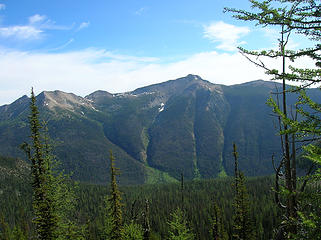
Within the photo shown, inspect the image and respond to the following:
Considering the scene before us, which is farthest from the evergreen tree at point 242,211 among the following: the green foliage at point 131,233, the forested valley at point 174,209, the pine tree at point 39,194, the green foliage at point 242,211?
the forested valley at point 174,209

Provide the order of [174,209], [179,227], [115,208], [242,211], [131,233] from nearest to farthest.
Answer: [115,208], [242,211], [131,233], [179,227], [174,209]

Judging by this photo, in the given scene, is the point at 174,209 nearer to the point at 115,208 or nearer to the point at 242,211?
the point at 242,211

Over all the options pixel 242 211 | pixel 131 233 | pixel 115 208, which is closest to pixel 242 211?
pixel 242 211


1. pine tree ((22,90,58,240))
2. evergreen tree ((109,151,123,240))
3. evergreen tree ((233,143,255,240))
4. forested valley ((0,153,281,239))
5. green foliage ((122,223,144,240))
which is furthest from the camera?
forested valley ((0,153,281,239))

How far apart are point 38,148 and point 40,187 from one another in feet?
11.3

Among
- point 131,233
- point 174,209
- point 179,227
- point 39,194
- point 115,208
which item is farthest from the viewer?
point 174,209

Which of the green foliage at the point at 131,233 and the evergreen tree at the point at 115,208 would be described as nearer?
the evergreen tree at the point at 115,208

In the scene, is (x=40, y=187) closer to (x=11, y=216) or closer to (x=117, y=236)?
(x=117, y=236)

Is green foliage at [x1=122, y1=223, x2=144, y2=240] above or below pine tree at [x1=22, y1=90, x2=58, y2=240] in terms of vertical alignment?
below

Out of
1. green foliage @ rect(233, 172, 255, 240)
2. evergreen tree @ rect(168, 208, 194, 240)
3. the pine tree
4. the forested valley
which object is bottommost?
the forested valley

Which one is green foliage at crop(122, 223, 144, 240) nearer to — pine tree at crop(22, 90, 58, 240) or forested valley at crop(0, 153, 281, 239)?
pine tree at crop(22, 90, 58, 240)

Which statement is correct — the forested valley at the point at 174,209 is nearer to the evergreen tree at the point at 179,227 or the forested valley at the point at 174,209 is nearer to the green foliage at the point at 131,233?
the evergreen tree at the point at 179,227

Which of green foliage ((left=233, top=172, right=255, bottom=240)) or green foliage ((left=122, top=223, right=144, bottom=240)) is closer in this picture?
green foliage ((left=233, top=172, right=255, bottom=240))

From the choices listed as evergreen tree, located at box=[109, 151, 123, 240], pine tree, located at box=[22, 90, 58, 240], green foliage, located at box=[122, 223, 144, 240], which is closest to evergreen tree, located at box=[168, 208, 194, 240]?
green foliage, located at box=[122, 223, 144, 240]
